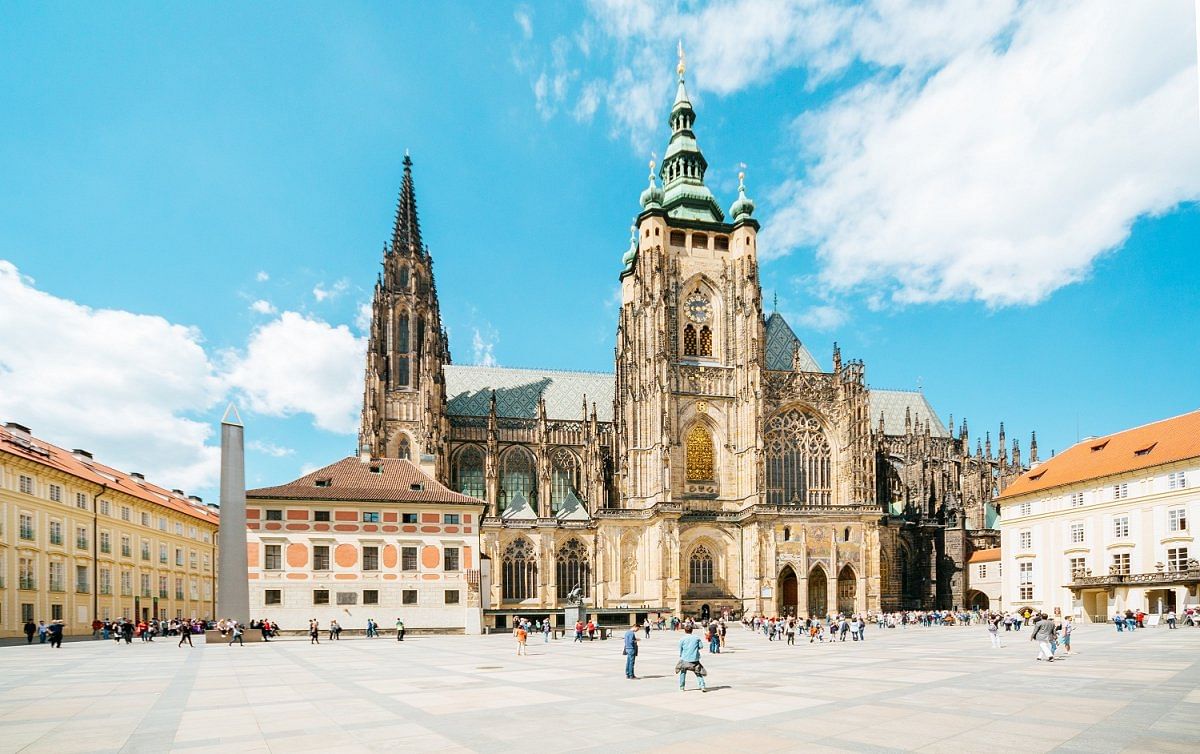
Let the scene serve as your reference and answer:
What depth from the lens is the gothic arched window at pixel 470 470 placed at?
69.4 meters

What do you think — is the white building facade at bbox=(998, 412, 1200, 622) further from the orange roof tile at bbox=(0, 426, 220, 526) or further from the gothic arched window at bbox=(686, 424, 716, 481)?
the orange roof tile at bbox=(0, 426, 220, 526)

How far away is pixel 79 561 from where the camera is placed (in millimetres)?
47281

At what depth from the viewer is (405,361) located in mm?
70250

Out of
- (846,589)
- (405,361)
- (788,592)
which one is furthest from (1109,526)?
(405,361)

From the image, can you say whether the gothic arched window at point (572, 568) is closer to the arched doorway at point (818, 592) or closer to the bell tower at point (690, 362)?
the bell tower at point (690, 362)

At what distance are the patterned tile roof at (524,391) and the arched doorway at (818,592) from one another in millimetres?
24552

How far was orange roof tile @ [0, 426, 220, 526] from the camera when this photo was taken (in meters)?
43.6

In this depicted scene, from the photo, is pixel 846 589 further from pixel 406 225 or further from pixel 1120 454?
pixel 406 225

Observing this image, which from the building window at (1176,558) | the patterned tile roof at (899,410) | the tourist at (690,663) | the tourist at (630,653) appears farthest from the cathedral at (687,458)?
the tourist at (690,663)

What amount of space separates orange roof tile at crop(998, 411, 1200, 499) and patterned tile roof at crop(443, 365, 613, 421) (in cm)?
3644

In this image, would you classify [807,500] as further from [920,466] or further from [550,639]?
[550,639]

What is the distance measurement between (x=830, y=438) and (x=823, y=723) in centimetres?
5524

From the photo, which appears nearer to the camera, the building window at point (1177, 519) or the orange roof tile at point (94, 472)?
the orange roof tile at point (94, 472)

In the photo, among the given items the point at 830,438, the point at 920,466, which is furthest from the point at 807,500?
the point at 920,466
